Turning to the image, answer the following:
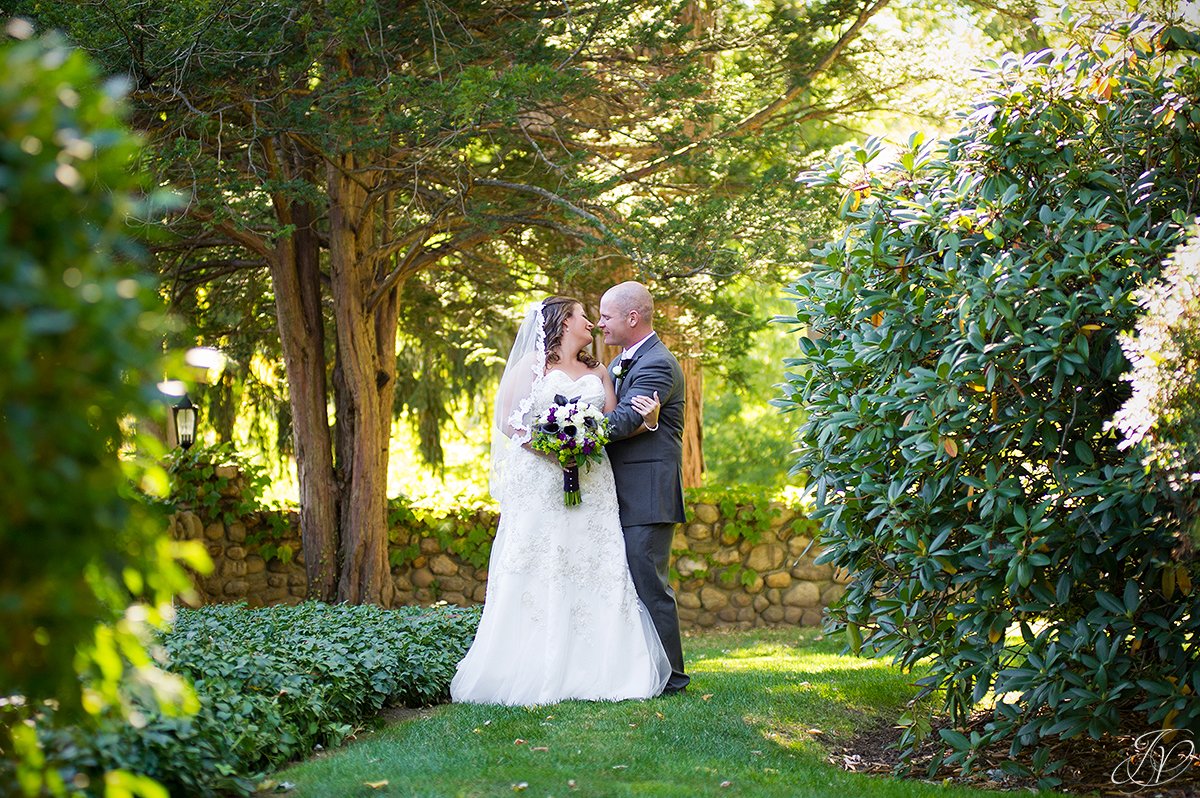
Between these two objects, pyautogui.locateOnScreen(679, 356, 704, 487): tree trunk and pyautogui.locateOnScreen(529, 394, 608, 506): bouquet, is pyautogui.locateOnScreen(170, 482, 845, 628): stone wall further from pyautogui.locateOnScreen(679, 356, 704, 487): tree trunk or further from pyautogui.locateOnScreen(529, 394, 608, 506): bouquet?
pyautogui.locateOnScreen(529, 394, 608, 506): bouquet

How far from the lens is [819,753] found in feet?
17.8

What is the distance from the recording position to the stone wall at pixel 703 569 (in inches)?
468

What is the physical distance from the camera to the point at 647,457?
668 centimetres

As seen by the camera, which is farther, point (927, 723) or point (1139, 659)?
point (927, 723)

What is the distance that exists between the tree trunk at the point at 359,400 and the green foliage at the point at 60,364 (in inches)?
317

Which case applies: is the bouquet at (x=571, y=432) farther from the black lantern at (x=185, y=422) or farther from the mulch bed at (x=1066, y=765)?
the black lantern at (x=185, y=422)

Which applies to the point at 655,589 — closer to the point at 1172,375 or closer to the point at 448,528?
the point at 1172,375

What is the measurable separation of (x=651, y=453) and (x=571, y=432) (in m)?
0.62

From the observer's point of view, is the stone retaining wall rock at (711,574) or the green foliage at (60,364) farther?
the stone retaining wall rock at (711,574)

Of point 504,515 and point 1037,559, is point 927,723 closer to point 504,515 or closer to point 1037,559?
point 1037,559

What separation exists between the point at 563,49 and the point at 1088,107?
5146mm

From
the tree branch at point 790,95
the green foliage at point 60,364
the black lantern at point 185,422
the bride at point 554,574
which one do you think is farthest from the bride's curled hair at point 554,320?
the black lantern at point 185,422

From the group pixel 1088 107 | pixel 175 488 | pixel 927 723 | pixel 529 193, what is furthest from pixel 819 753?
pixel 175 488

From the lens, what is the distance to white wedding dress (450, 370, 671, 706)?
6332 mm
